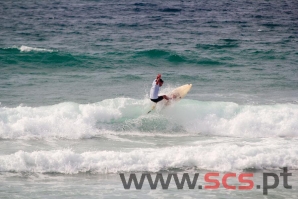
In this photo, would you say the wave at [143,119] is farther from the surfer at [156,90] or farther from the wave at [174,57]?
the wave at [174,57]

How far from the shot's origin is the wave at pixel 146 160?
42.2 ft

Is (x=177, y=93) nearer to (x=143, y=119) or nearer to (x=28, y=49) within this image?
(x=143, y=119)

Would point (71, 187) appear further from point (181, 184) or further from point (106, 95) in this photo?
point (106, 95)

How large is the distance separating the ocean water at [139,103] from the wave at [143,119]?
0.04 m

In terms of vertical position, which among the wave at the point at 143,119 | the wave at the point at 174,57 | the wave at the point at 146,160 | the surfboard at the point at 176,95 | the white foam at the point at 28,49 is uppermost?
the white foam at the point at 28,49

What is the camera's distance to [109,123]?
17078mm

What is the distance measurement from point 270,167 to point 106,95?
858 cm

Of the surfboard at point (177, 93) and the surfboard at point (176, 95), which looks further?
the surfboard at point (177, 93)

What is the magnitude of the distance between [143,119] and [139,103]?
3.60ft

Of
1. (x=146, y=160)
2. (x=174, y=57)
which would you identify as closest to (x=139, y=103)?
(x=146, y=160)

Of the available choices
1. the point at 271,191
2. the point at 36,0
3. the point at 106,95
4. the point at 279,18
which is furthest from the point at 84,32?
the point at 271,191

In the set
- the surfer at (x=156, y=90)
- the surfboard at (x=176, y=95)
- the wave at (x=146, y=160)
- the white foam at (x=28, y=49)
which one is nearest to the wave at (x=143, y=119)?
the surfboard at (x=176, y=95)

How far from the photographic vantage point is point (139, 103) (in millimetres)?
18141

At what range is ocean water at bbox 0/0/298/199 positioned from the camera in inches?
506
